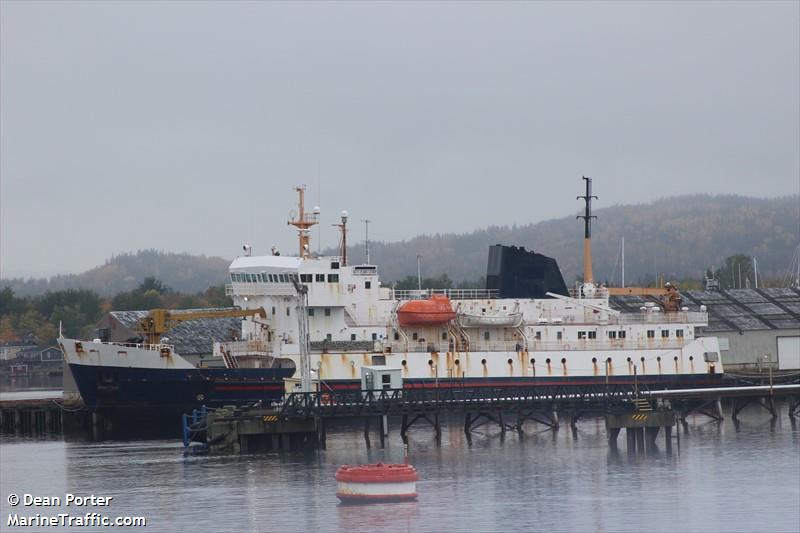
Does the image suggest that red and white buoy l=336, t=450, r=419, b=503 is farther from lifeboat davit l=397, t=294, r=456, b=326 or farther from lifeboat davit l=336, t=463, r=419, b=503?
lifeboat davit l=397, t=294, r=456, b=326

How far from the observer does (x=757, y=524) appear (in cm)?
4056

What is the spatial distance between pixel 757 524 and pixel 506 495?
8.39 metres

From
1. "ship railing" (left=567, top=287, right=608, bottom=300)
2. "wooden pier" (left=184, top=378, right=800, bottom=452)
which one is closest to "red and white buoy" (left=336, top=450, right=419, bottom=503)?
"wooden pier" (left=184, top=378, right=800, bottom=452)

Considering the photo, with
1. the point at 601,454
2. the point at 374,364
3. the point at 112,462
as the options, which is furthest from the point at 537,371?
the point at 112,462

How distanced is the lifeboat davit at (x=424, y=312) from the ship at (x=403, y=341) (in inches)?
1.9

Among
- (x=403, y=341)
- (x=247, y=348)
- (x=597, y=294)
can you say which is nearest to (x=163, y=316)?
(x=247, y=348)

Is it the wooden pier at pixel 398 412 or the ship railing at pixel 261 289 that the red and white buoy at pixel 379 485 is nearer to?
the wooden pier at pixel 398 412

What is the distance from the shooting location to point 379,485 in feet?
143

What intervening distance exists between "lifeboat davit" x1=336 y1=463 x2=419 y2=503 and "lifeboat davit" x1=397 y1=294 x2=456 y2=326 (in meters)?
22.8

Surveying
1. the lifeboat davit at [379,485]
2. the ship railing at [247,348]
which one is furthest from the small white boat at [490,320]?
the lifeboat davit at [379,485]

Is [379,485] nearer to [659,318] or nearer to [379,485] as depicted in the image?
[379,485]

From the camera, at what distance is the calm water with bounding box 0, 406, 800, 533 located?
41.2 metres

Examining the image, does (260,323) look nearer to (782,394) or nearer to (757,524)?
(782,394)

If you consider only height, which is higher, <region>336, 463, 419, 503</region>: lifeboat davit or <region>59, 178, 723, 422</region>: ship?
<region>59, 178, 723, 422</region>: ship
